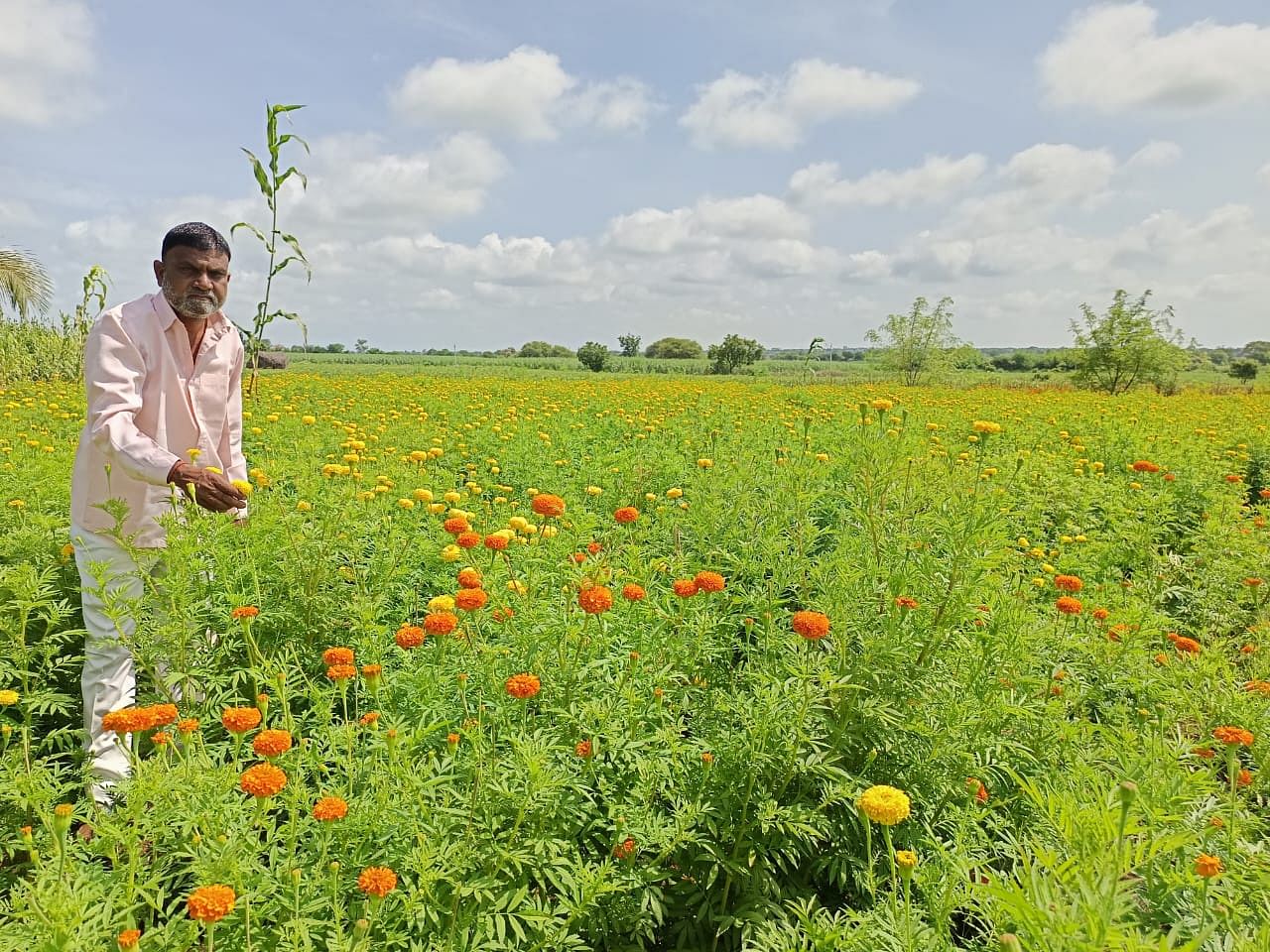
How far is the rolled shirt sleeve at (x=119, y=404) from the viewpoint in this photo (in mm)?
2424

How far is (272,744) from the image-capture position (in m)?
1.47

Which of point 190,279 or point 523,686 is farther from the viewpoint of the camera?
point 190,279

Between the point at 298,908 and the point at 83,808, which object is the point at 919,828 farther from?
the point at 83,808

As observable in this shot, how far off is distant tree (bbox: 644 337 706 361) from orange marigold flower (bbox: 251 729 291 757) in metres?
80.4

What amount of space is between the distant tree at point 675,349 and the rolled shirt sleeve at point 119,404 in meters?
79.1

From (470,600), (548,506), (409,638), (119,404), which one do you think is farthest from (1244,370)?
(119,404)

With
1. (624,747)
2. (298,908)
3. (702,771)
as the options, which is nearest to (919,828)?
(702,771)

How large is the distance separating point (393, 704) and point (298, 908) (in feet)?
2.62

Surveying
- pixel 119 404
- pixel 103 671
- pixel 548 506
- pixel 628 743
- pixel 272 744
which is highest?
pixel 119 404

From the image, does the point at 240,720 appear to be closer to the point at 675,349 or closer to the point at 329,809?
the point at 329,809

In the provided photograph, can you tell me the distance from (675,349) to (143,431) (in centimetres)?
8337

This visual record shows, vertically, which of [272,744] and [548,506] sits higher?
[548,506]

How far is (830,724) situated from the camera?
2023 mm

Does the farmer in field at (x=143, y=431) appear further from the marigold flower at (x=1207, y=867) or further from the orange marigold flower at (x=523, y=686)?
the marigold flower at (x=1207, y=867)
